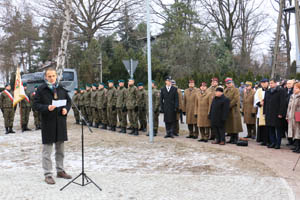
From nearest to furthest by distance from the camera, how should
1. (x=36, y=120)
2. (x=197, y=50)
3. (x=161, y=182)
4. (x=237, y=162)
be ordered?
1. (x=161, y=182)
2. (x=237, y=162)
3. (x=36, y=120)
4. (x=197, y=50)

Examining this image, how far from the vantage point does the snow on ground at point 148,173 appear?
5.18 m

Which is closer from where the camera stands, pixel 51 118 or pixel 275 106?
pixel 51 118

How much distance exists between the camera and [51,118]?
5918 millimetres

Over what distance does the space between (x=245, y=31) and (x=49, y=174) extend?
127ft

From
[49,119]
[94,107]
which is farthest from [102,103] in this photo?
[49,119]

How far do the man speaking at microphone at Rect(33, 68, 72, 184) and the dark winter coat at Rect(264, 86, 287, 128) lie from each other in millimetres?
6008

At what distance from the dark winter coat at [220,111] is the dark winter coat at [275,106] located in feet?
3.79

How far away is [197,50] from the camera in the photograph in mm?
29859

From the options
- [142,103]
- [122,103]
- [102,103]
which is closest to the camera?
[142,103]

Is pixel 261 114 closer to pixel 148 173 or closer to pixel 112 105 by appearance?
pixel 148 173

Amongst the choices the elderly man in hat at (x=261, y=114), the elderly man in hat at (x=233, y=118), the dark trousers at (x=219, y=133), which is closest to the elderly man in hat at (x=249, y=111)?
the elderly man in hat at (x=261, y=114)

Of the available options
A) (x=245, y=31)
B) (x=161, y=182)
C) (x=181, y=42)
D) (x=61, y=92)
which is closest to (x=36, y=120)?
(x=61, y=92)

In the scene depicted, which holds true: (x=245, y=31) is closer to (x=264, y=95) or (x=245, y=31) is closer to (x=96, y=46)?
(x=96, y=46)

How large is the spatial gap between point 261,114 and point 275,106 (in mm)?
928
